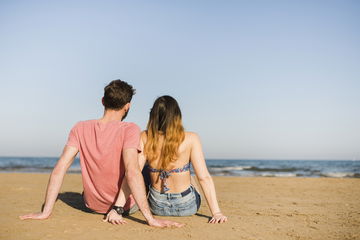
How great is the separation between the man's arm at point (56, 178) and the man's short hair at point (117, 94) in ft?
2.10

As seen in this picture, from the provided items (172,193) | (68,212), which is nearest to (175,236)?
(172,193)

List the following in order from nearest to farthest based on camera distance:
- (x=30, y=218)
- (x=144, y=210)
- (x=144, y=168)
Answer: (x=144, y=210)
(x=30, y=218)
(x=144, y=168)

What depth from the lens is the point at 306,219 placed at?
160 inches

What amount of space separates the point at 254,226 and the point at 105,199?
5.67 ft

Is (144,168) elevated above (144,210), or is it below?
above

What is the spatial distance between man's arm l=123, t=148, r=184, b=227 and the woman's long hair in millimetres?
280

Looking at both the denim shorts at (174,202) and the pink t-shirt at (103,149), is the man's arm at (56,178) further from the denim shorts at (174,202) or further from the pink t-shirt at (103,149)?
the denim shorts at (174,202)

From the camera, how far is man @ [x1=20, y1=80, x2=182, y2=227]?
3.46m

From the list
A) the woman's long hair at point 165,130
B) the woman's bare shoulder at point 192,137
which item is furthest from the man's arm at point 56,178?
the woman's bare shoulder at point 192,137

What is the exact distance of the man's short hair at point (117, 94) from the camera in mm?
3467

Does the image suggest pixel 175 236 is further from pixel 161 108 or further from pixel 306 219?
pixel 306 219

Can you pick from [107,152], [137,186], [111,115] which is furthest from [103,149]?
[137,186]

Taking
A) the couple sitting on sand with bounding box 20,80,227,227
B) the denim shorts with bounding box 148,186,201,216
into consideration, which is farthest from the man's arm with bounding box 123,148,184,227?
A: the denim shorts with bounding box 148,186,201,216

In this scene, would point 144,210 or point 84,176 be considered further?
point 84,176
